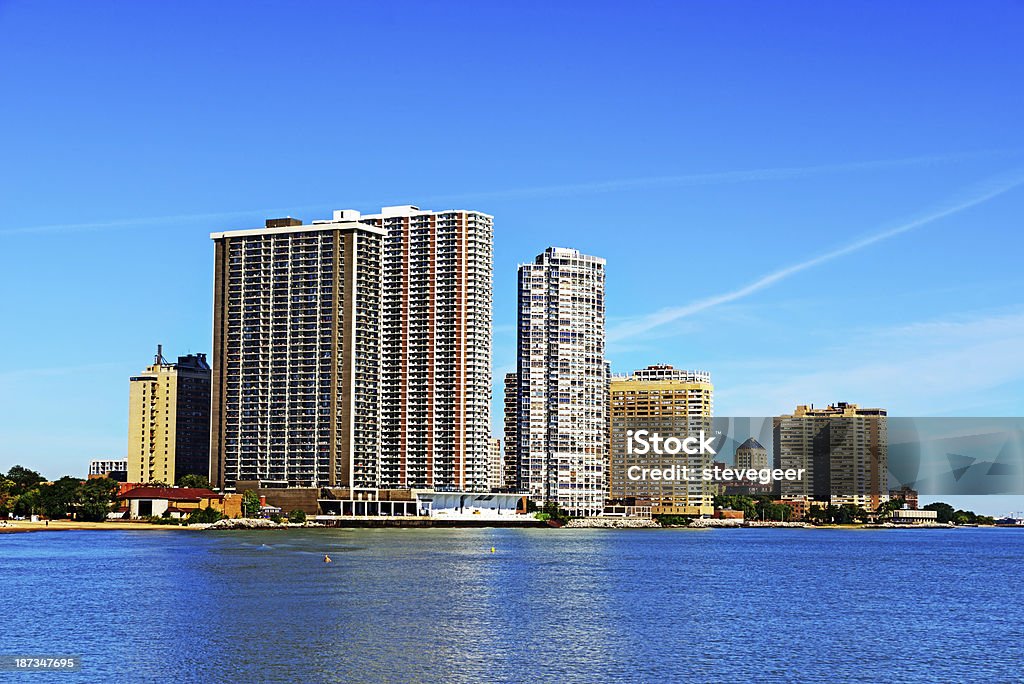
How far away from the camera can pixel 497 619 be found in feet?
261

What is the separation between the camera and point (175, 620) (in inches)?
2990

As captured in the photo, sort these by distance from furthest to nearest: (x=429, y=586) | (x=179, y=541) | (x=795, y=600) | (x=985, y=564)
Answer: (x=179, y=541) < (x=985, y=564) < (x=429, y=586) < (x=795, y=600)

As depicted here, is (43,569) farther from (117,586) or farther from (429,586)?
(429,586)

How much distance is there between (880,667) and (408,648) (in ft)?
73.7

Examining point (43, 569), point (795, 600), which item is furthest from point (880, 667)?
point (43, 569)

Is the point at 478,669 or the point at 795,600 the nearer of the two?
the point at 478,669

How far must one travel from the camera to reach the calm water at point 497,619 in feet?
201

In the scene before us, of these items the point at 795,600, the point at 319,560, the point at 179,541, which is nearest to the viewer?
the point at 795,600

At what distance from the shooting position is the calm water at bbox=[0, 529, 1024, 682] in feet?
201

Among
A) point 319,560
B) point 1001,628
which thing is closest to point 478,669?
point 1001,628

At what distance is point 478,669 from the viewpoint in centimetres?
6025

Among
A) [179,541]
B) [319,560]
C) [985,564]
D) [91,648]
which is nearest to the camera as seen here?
[91,648]

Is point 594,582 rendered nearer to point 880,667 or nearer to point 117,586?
point 117,586

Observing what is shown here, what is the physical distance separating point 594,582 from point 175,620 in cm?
4357
